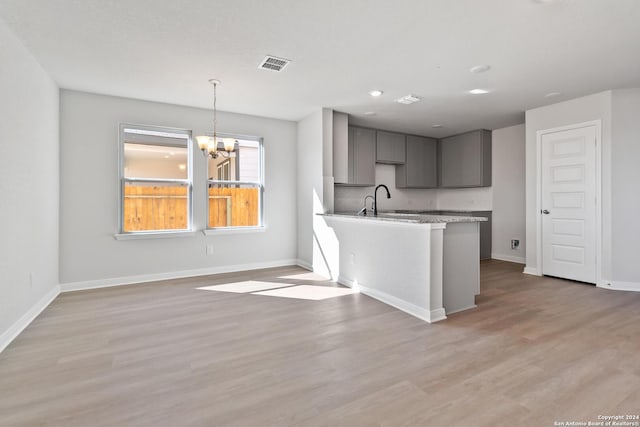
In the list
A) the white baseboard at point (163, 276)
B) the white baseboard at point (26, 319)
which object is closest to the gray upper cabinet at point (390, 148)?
the white baseboard at point (163, 276)

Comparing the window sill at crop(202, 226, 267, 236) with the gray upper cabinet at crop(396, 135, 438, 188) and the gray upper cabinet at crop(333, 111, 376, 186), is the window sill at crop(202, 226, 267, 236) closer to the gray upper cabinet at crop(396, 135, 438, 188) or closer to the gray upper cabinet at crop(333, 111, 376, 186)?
the gray upper cabinet at crop(333, 111, 376, 186)

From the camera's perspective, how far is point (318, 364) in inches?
85.2

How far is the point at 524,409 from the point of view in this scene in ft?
5.50

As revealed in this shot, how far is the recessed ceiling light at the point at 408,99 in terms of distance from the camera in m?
4.24

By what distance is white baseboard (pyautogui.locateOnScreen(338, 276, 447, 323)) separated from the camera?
9.59 ft

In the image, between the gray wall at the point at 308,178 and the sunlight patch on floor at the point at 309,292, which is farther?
the gray wall at the point at 308,178

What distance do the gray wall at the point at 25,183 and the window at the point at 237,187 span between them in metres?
1.93

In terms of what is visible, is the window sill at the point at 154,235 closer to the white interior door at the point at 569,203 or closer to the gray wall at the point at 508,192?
the white interior door at the point at 569,203

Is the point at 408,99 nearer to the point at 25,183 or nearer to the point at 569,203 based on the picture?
the point at 569,203

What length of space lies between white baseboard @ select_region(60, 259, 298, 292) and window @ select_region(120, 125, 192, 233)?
0.65m

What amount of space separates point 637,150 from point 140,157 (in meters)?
6.56

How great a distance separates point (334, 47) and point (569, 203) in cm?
396

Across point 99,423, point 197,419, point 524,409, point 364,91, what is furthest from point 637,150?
point 99,423

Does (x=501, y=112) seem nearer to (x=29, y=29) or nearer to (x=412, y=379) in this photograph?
(x=412, y=379)
